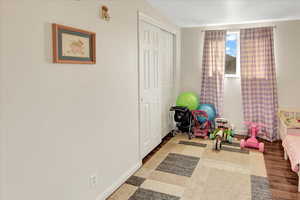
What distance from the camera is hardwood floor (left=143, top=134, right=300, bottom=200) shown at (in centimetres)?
248

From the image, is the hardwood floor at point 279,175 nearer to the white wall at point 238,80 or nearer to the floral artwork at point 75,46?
the white wall at point 238,80

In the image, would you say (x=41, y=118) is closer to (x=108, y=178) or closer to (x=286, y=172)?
(x=108, y=178)

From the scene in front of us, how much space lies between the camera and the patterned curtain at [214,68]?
15.2 ft

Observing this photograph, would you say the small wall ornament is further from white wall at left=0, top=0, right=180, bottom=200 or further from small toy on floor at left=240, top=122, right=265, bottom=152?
small toy on floor at left=240, top=122, right=265, bottom=152

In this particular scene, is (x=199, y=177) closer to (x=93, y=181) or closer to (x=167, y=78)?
(x=93, y=181)

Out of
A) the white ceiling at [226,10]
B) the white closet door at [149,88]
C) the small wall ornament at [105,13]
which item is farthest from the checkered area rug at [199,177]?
the white ceiling at [226,10]

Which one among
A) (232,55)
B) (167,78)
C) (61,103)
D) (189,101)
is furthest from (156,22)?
(61,103)

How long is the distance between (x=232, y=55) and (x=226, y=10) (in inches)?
52.2

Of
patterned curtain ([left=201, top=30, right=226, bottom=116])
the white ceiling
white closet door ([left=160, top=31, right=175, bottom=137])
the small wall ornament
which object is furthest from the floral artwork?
patterned curtain ([left=201, top=30, right=226, bottom=116])

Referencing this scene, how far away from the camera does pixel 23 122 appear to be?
1.46 metres

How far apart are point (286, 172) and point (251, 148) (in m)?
0.93

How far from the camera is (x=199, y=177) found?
2.87m

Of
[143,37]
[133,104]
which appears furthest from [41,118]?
[143,37]

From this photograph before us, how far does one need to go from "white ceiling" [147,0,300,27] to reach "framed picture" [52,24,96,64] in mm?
1649
